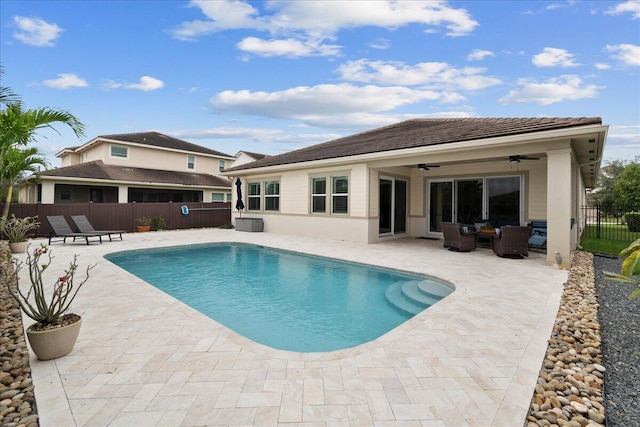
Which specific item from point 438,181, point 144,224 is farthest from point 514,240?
point 144,224

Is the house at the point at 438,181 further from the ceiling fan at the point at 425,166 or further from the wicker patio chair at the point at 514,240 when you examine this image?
the wicker patio chair at the point at 514,240

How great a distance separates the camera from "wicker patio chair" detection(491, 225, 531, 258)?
9023 millimetres

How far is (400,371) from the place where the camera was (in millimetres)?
3043

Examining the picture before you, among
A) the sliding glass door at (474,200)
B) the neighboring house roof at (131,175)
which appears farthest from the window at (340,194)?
the neighboring house roof at (131,175)

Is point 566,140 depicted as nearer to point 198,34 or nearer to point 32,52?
point 198,34

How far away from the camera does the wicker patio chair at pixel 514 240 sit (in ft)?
29.6

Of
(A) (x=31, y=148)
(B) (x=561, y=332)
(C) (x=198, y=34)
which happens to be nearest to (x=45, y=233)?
(A) (x=31, y=148)

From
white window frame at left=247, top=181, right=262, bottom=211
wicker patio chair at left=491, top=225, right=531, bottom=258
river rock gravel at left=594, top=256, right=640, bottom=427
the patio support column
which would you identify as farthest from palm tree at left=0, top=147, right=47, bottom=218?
the patio support column

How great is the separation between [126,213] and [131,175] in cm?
581

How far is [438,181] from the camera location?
44.4 feet

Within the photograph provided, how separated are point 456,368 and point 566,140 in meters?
7.35

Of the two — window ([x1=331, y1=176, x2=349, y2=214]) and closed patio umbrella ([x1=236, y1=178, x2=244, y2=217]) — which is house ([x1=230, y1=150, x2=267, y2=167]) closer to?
closed patio umbrella ([x1=236, y1=178, x2=244, y2=217])

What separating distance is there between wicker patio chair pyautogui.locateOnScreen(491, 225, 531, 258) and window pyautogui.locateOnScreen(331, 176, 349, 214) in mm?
5730

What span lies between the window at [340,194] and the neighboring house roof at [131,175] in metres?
13.8
